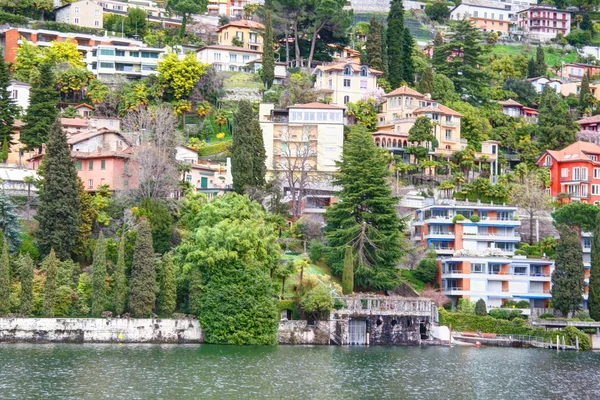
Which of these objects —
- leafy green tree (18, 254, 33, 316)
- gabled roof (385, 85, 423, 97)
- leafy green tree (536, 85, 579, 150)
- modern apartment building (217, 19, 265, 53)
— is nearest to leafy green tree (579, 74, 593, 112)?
leafy green tree (536, 85, 579, 150)

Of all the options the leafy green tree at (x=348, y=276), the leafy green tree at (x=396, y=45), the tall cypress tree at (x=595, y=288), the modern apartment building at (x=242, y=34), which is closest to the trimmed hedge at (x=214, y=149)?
the leafy green tree at (x=396, y=45)

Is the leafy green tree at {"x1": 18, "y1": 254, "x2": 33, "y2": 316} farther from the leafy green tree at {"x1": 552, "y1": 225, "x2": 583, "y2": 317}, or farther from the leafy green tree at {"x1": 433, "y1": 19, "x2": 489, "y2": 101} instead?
the leafy green tree at {"x1": 433, "y1": 19, "x2": 489, "y2": 101}

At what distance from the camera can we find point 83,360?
244 feet

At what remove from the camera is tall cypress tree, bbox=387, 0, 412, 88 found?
14550cm

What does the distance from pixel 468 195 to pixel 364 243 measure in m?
24.1

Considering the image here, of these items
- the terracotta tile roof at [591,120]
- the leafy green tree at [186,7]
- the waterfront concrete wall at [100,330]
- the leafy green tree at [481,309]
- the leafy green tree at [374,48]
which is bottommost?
the waterfront concrete wall at [100,330]

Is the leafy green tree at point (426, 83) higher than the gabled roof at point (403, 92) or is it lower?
higher

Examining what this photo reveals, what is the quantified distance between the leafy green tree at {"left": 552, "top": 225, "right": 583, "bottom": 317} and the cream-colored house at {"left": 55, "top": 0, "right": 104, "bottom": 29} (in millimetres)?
80679

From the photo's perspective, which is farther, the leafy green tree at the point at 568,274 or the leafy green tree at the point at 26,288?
the leafy green tree at the point at 568,274

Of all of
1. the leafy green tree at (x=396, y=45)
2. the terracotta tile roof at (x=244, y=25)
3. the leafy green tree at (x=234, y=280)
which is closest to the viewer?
the leafy green tree at (x=234, y=280)

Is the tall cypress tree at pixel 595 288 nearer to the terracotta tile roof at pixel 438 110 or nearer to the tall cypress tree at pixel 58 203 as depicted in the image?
the terracotta tile roof at pixel 438 110

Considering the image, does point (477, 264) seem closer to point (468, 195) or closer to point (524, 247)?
point (524, 247)

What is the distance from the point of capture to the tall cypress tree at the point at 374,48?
147 m

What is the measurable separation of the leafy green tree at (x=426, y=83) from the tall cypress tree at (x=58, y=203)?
58962 millimetres
